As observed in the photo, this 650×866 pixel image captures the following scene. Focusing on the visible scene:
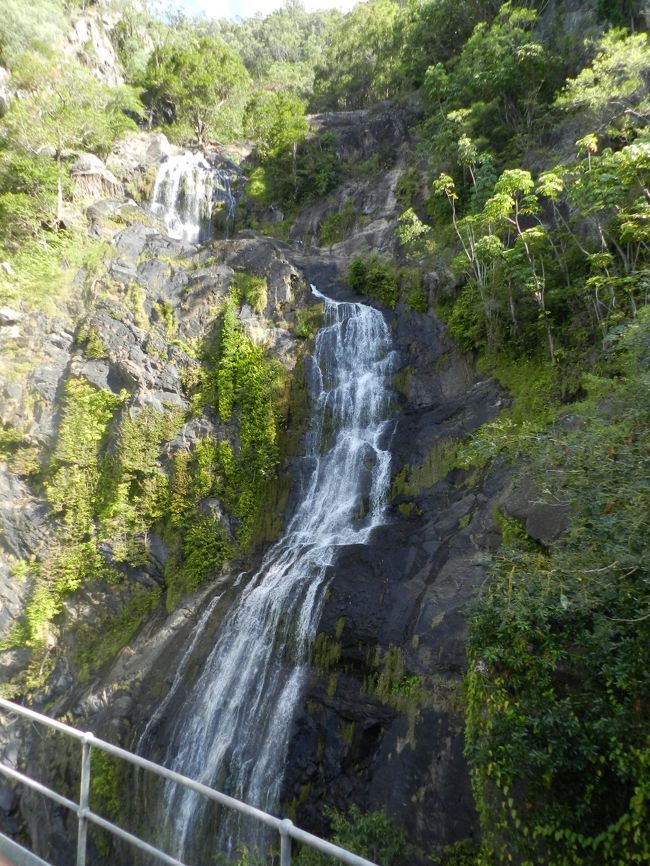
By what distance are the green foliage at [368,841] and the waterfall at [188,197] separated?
22694 mm

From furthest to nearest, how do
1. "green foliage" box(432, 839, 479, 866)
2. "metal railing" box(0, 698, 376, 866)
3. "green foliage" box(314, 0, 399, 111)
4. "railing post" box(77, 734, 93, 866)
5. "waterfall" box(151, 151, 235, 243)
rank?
"green foliage" box(314, 0, 399, 111), "waterfall" box(151, 151, 235, 243), "green foliage" box(432, 839, 479, 866), "railing post" box(77, 734, 93, 866), "metal railing" box(0, 698, 376, 866)

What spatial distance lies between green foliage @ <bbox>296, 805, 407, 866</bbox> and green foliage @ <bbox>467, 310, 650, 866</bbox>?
1.32 m

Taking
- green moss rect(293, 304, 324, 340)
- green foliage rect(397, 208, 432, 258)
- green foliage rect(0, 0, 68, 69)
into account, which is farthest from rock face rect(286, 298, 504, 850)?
green foliage rect(0, 0, 68, 69)

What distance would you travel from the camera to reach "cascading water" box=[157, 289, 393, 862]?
8.29 meters

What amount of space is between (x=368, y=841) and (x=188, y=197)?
2567cm

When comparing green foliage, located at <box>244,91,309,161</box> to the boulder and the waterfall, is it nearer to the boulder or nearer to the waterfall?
the waterfall

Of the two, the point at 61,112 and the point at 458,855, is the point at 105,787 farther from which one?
the point at 61,112

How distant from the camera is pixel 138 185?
78.6 ft

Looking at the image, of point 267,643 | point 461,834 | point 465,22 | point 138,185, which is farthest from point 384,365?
point 465,22

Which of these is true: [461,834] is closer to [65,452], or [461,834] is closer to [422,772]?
[422,772]

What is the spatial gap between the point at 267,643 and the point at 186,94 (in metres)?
30.2

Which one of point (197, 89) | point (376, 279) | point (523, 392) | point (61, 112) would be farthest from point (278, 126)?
point (523, 392)

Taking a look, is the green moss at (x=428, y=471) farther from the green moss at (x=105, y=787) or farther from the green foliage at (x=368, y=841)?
the green moss at (x=105, y=787)

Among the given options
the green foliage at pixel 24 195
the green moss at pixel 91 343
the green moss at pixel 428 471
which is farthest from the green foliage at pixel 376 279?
the green foliage at pixel 24 195
